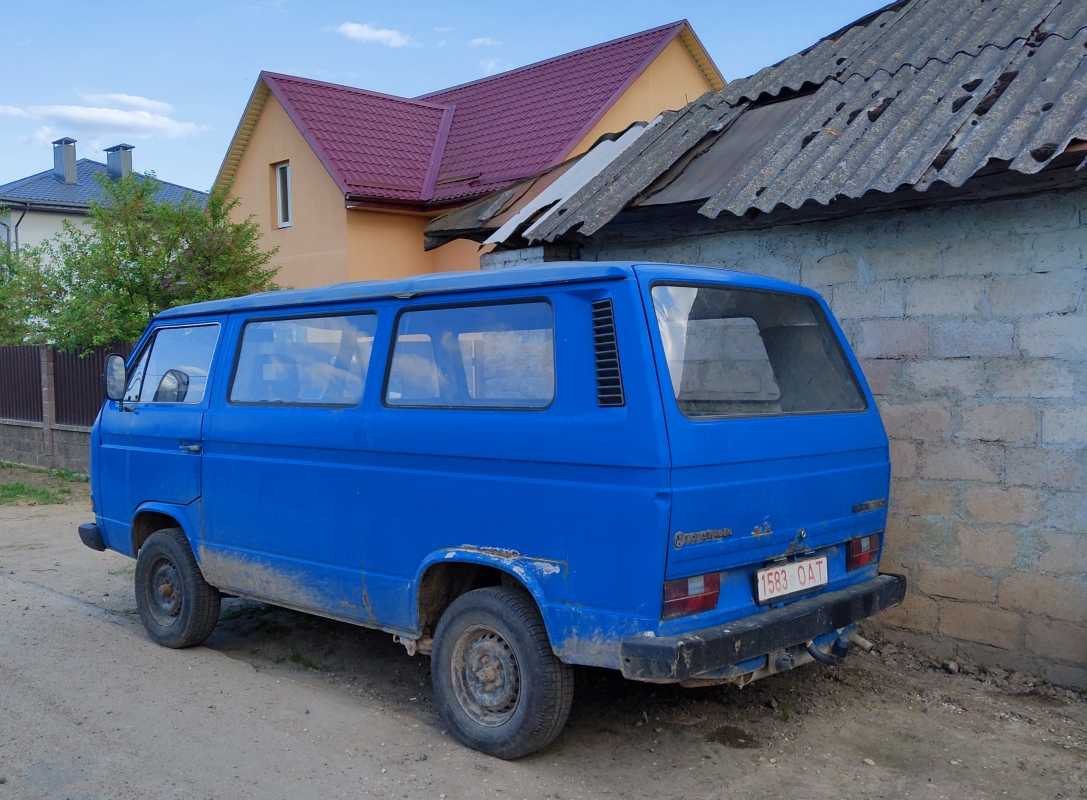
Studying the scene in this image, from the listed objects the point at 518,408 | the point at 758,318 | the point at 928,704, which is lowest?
the point at 928,704

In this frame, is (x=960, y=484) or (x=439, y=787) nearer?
(x=439, y=787)

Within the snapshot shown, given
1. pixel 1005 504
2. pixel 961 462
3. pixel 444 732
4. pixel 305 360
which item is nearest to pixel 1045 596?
pixel 1005 504

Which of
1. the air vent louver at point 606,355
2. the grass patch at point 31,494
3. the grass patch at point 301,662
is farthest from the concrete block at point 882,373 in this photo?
the grass patch at point 31,494

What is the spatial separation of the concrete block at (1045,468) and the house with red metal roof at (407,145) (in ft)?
41.0

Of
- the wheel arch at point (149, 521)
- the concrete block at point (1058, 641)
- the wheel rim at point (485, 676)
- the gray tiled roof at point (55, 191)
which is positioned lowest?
the concrete block at point (1058, 641)

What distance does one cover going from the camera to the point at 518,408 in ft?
14.0

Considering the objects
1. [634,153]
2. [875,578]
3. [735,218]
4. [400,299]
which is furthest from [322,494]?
[634,153]

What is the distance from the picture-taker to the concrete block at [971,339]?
18.0ft

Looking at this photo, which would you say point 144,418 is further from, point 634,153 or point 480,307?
point 634,153

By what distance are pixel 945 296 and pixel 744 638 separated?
269 cm

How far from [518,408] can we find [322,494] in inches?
51.3

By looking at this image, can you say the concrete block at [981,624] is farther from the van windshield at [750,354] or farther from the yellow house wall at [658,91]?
the yellow house wall at [658,91]

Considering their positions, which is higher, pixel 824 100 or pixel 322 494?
pixel 824 100

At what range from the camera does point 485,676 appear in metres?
4.44
